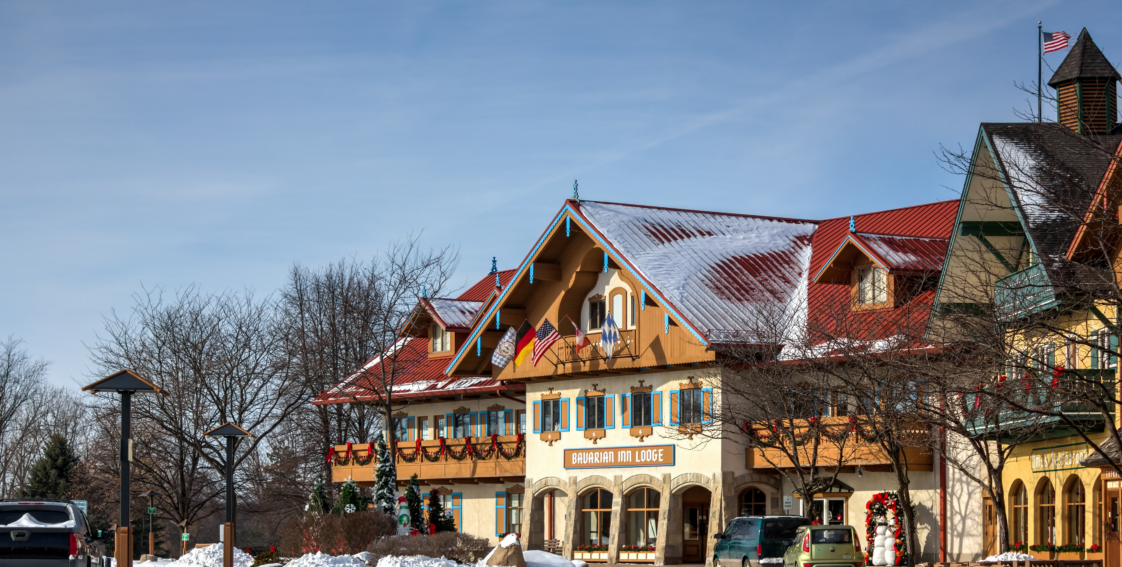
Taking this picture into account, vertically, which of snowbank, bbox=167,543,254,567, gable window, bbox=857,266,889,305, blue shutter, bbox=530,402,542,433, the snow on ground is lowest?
snowbank, bbox=167,543,254,567

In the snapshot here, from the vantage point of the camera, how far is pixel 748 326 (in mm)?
41000

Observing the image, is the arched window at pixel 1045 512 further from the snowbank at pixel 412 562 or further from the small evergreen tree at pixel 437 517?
the small evergreen tree at pixel 437 517

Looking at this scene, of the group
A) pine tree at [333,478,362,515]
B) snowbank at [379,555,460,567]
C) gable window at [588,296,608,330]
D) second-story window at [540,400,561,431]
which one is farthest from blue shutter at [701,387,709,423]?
snowbank at [379,555,460,567]

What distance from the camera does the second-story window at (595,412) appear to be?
45.7m

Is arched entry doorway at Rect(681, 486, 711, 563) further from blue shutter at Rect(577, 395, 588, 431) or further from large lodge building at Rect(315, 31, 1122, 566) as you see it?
blue shutter at Rect(577, 395, 588, 431)

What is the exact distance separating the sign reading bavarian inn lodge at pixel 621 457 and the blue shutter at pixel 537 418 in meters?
1.73

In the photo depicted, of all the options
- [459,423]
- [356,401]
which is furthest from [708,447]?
[356,401]

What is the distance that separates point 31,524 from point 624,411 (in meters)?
26.2

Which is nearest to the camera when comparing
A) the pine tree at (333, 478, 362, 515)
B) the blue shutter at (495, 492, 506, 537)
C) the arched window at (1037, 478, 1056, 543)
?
the arched window at (1037, 478, 1056, 543)

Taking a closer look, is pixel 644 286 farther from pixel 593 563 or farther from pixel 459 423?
pixel 459 423

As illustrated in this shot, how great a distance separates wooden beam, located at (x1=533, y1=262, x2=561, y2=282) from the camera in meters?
46.4

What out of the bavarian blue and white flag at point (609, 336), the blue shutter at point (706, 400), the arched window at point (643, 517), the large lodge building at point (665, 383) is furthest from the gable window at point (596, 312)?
the arched window at point (643, 517)

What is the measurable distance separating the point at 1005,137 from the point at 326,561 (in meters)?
16.9

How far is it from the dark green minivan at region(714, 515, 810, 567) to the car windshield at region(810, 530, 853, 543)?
2.47 meters
